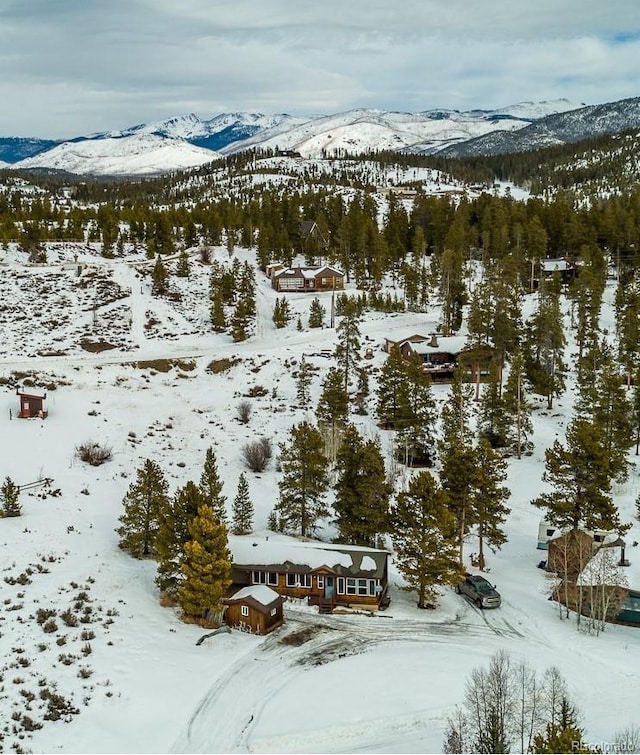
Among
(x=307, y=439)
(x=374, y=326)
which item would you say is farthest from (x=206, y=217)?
(x=307, y=439)

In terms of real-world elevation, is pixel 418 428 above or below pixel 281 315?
below

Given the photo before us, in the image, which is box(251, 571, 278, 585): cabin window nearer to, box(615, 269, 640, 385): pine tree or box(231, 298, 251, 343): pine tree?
box(615, 269, 640, 385): pine tree

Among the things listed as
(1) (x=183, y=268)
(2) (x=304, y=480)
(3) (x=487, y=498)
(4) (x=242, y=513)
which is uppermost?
(1) (x=183, y=268)

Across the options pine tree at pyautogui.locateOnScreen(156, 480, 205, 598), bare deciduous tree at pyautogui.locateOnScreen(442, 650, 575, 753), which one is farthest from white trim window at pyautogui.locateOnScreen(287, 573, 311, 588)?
bare deciduous tree at pyautogui.locateOnScreen(442, 650, 575, 753)

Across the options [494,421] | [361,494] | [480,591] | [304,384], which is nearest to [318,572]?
[361,494]

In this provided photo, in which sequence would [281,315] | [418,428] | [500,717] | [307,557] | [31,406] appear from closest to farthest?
[500,717]
[307,557]
[418,428]
[31,406]
[281,315]

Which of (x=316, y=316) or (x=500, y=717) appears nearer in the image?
(x=500, y=717)

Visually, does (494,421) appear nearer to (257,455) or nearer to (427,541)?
(257,455)

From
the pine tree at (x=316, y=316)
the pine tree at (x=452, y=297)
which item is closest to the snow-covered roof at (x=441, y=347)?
the pine tree at (x=452, y=297)

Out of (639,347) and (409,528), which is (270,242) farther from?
(409,528)
